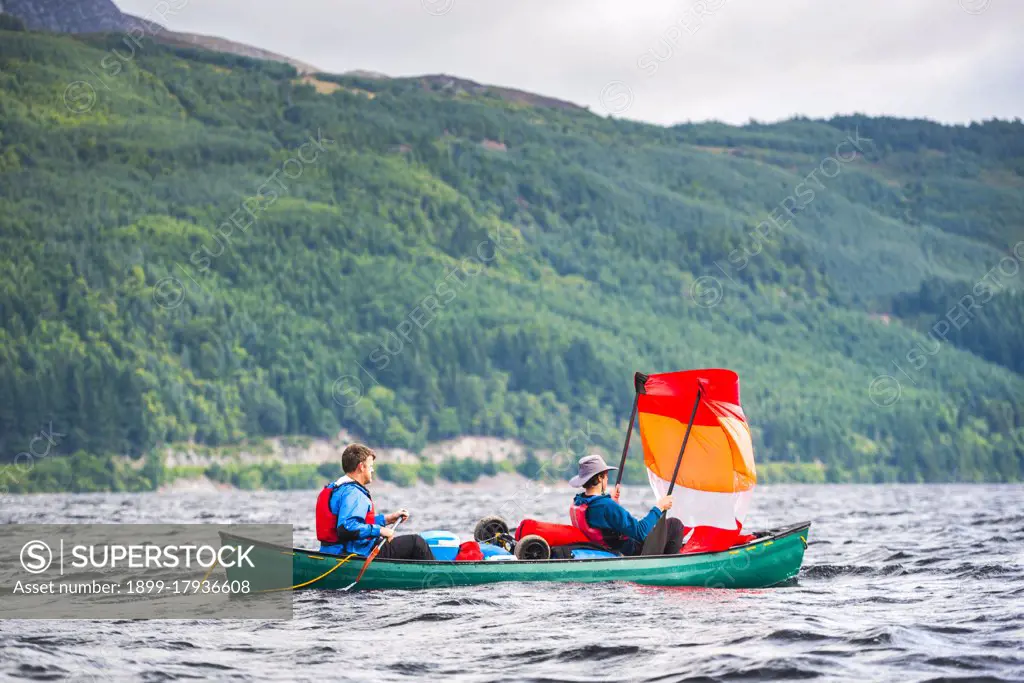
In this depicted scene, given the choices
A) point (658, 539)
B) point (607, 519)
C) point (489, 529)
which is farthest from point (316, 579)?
point (658, 539)

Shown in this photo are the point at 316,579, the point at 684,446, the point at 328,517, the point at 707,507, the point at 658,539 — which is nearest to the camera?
the point at 328,517

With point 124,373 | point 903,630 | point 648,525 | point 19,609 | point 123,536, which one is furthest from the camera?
point 124,373

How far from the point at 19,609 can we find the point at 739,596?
11732mm

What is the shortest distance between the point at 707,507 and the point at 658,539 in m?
1.72

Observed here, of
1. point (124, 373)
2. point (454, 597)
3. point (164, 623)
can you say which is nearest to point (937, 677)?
point (454, 597)

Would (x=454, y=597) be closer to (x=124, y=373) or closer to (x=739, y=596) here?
(x=739, y=596)

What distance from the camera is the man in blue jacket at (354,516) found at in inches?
930

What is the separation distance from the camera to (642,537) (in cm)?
2480

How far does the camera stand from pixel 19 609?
23.0 m

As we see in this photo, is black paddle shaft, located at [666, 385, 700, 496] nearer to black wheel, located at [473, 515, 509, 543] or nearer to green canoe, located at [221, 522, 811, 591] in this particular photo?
green canoe, located at [221, 522, 811, 591]

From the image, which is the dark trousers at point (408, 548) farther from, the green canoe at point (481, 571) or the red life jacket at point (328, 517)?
the red life jacket at point (328, 517)

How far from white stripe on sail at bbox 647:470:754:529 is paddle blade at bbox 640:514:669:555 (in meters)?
1.25

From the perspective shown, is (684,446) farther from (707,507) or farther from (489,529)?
(489,529)

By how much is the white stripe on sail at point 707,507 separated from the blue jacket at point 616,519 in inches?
46.3
